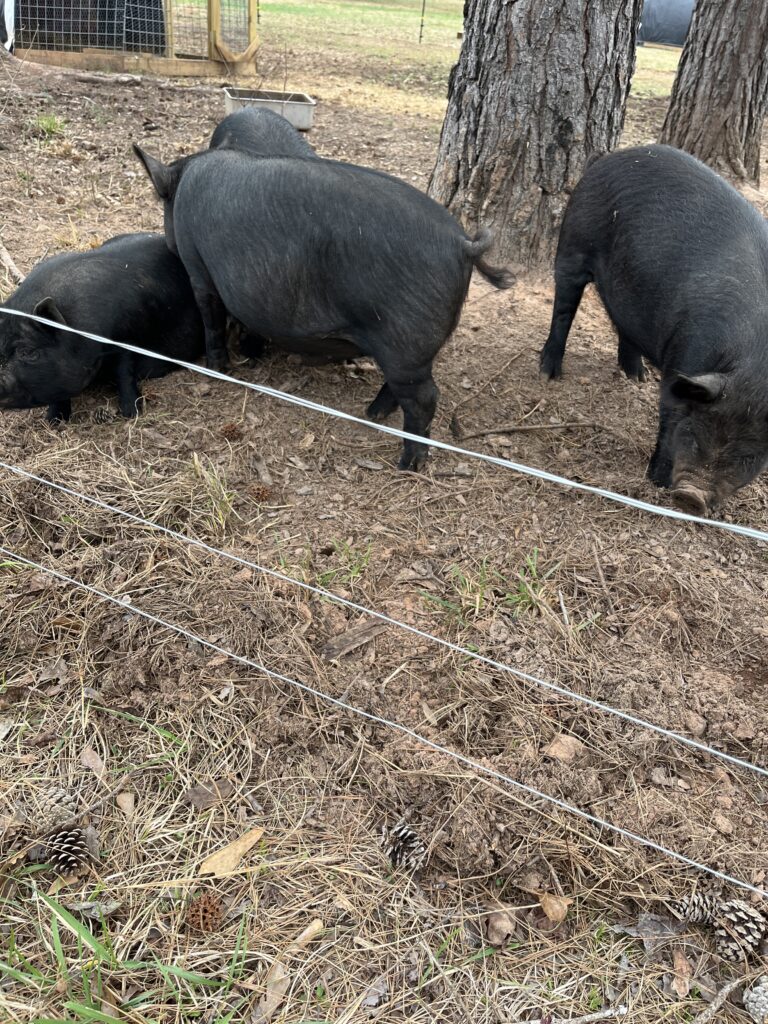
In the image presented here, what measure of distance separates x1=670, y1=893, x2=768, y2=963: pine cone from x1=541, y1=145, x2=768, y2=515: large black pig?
1.40 metres

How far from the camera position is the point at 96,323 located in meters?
3.94

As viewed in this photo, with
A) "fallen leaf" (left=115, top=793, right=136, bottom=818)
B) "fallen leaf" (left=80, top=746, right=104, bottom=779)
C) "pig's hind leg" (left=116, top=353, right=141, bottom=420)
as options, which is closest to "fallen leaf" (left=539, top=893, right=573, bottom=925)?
"fallen leaf" (left=115, top=793, right=136, bottom=818)

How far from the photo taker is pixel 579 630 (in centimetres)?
287

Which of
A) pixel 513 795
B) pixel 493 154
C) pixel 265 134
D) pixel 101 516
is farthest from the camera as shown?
pixel 493 154

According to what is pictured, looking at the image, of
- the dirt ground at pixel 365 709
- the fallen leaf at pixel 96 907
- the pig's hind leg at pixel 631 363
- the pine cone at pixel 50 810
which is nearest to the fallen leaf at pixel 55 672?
the dirt ground at pixel 365 709

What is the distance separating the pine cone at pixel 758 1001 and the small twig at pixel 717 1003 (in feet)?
0.10

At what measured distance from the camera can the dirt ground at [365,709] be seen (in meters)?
2.11

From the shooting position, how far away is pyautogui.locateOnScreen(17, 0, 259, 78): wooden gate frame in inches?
369

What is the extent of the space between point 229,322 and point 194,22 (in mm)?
8067

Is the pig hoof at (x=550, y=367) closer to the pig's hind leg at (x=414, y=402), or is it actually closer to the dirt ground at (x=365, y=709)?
the dirt ground at (x=365, y=709)

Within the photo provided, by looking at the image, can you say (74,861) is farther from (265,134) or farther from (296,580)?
(265,134)

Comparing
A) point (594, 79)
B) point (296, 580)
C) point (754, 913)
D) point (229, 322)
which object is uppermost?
point (594, 79)

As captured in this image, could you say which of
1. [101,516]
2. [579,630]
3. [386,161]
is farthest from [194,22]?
[579,630]

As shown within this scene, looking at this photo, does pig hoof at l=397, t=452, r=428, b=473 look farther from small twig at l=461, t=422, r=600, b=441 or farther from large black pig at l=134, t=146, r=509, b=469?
small twig at l=461, t=422, r=600, b=441
